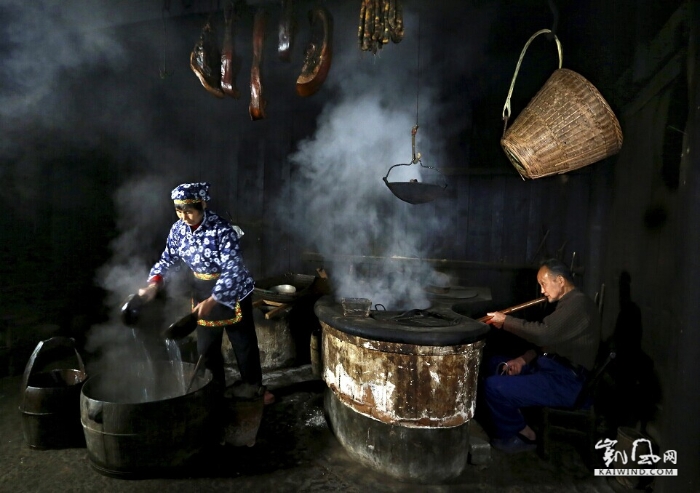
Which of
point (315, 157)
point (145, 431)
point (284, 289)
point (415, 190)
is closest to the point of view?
point (145, 431)

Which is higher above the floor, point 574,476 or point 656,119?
point 656,119

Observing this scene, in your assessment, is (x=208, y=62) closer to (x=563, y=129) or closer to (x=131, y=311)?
(x=131, y=311)

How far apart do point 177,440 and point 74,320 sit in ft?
14.7

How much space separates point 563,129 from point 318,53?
2.30 m

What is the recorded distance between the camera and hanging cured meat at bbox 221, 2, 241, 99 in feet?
14.0

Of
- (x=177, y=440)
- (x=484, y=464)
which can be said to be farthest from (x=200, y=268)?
(x=484, y=464)

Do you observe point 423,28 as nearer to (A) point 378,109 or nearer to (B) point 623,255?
(A) point 378,109

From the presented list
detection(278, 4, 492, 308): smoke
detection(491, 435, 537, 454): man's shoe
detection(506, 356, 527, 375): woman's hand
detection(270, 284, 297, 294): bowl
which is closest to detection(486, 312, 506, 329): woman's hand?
detection(506, 356, 527, 375): woman's hand

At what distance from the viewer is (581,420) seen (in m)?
3.68

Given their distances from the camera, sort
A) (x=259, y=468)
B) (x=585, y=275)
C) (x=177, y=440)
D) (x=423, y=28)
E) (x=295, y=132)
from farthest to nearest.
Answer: (x=295, y=132) < (x=423, y=28) < (x=585, y=275) < (x=259, y=468) < (x=177, y=440)

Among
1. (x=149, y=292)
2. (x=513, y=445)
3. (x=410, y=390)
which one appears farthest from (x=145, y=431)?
(x=513, y=445)

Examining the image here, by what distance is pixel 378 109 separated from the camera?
669cm

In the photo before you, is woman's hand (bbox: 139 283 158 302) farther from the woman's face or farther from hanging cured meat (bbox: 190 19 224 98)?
hanging cured meat (bbox: 190 19 224 98)

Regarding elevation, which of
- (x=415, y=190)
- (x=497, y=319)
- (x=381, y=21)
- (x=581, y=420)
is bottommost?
(x=581, y=420)
